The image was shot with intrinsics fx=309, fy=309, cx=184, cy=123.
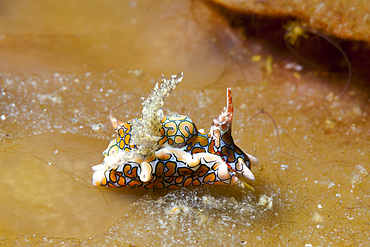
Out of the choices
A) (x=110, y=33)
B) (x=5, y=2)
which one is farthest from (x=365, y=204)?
(x=5, y=2)

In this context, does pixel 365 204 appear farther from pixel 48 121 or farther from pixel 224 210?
pixel 48 121

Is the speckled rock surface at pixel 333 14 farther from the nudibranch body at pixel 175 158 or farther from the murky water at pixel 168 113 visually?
the nudibranch body at pixel 175 158

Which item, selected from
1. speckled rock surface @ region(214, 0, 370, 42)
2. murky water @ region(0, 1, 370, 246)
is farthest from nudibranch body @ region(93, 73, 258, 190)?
speckled rock surface @ region(214, 0, 370, 42)

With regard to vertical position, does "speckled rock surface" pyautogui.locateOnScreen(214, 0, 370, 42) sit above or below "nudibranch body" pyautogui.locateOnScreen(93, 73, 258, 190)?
above

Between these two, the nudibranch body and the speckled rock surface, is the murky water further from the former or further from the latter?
the speckled rock surface

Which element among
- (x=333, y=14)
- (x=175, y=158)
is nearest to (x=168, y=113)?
(x=175, y=158)
